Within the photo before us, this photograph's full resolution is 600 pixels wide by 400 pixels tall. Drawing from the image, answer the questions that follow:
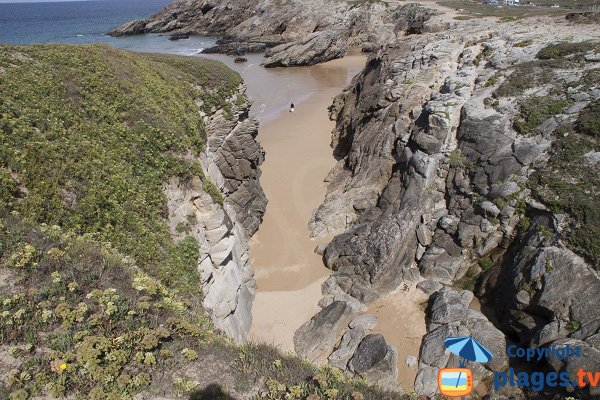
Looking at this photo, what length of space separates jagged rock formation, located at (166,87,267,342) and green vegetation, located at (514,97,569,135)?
1443cm

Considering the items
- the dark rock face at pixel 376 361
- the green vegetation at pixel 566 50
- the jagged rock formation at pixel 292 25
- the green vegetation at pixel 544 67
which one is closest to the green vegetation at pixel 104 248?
the dark rock face at pixel 376 361

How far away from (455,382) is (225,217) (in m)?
10.2

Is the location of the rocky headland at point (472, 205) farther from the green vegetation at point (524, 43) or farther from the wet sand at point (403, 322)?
the wet sand at point (403, 322)

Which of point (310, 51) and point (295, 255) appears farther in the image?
point (310, 51)

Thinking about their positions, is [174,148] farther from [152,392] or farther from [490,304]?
[490,304]

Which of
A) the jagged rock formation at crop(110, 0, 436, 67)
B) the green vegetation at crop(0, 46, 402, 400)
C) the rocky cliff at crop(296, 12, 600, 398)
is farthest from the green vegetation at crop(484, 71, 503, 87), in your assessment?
the jagged rock formation at crop(110, 0, 436, 67)

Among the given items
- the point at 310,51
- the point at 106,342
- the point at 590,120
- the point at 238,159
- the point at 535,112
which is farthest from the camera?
the point at 310,51

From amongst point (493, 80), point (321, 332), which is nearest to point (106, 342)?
point (321, 332)

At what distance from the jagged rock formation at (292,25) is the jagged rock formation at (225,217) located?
3507 centimetres

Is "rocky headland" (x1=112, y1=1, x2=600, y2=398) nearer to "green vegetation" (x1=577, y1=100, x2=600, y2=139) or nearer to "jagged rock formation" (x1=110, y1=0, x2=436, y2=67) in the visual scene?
"green vegetation" (x1=577, y1=100, x2=600, y2=139)

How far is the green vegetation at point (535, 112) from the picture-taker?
18430mm

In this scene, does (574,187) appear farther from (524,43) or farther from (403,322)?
(524,43)

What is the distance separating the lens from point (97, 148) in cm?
1248

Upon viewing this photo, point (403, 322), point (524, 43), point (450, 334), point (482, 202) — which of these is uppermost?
point (524, 43)
